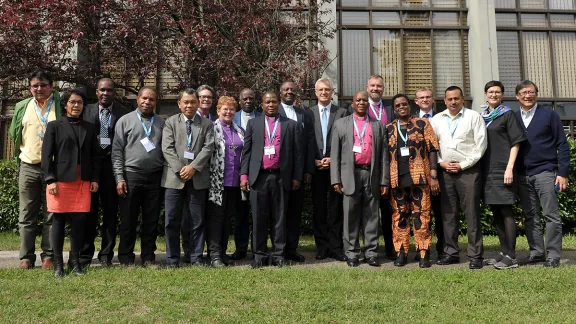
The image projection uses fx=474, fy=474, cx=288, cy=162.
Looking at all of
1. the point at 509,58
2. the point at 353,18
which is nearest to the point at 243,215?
the point at 353,18

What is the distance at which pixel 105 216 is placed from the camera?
6434 mm

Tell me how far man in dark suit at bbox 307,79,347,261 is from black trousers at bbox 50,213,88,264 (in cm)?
320

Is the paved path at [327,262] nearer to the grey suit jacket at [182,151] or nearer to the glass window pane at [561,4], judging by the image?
the grey suit jacket at [182,151]

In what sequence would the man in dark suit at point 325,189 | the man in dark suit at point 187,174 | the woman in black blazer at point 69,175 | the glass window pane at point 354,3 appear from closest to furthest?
the woman in black blazer at point 69,175
the man in dark suit at point 187,174
the man in dark suit at point 325,189
the glass window pane at point 354,3

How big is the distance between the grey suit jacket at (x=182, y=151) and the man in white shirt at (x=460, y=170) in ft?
10.2

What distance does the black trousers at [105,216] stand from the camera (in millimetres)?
6305

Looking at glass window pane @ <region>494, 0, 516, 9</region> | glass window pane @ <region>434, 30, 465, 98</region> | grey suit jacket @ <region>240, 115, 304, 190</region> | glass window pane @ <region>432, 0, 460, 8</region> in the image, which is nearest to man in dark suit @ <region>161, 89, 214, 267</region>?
grey suit jacket @ <region>240, 115, 304, 190</region>

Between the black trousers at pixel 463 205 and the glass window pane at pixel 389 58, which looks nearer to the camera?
the black trousers at pixel 463 205

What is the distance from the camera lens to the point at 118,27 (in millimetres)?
8180

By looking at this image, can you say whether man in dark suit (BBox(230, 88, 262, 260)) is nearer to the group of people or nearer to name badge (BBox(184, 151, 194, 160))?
the group of people

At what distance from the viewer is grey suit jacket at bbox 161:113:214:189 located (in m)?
6.11

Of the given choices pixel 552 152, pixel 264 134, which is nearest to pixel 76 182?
pixel 264 134

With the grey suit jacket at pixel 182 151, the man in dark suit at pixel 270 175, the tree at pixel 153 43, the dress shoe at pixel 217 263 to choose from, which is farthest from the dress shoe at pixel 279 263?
the tree at pixel 153 43

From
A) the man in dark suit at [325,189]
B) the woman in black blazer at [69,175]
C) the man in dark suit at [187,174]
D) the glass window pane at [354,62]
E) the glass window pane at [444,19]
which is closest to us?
the woman in black blazer at [69,175]
